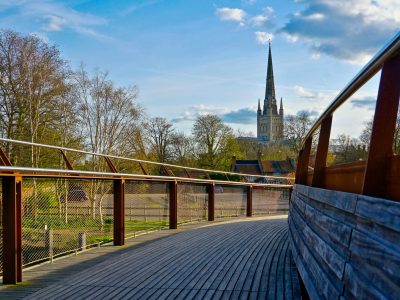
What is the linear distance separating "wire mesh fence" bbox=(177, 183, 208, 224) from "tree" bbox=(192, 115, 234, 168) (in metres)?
33.3

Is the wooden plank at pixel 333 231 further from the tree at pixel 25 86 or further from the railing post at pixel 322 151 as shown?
the tree at pixel 25 86

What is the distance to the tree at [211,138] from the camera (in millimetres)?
50812

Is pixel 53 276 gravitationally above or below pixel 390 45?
below

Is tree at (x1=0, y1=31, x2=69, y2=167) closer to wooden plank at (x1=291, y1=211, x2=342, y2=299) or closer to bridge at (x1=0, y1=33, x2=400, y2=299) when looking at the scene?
bridge at (x1=0, y1=33, x2=400, y2=299)

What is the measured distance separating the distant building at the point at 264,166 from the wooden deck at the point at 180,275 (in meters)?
50.5

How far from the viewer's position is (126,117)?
30906 mm

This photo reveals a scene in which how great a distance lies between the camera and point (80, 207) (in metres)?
11.3

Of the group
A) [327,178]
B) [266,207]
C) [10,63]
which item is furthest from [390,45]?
[10,63]

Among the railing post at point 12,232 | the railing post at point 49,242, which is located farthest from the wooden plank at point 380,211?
the railing post at point 49,242

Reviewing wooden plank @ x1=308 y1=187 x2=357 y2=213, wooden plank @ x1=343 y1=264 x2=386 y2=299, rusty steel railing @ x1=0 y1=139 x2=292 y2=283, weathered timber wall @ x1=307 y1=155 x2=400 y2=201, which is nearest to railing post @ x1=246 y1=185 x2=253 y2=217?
rusty steel railing @ x1=0 y1=139 x2=292 y2=283

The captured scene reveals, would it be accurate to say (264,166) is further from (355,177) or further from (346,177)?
(355,177)

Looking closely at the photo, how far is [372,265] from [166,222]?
1300 cm

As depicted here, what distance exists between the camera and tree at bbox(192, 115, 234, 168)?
50.8 metres

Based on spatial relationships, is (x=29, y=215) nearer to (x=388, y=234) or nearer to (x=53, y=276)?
(x=53, y=276)
